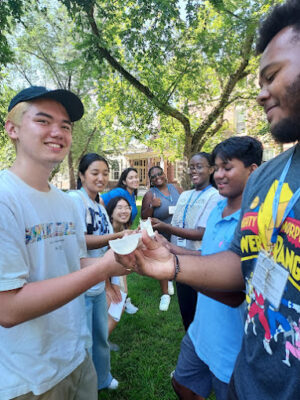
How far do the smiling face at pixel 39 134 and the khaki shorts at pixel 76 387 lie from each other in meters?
1.25

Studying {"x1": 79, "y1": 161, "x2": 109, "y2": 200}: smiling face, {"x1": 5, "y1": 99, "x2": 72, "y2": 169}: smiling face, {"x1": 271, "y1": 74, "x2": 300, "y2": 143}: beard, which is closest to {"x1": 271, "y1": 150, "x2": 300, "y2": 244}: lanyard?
{"x1": 271, "y1": 74, "x2": 300, "y2": 143}: beard

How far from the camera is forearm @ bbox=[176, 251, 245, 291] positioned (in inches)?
59.4

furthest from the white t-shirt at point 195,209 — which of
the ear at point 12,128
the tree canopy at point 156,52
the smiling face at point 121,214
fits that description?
the tree canopy at point 156,52

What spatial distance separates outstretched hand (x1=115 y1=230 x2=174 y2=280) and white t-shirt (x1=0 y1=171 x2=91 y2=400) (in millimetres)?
452

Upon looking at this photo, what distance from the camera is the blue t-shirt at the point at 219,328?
1.74m

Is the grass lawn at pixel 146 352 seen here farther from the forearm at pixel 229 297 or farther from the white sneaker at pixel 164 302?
the forearm at pixel 229 297

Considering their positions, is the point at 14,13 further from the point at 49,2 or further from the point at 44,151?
the point at 49,2

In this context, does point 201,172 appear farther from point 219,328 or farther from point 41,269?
point 41,269

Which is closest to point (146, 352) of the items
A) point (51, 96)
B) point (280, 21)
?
point (51, 96)

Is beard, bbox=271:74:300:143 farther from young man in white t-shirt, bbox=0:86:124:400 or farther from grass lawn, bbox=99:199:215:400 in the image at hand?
grass lawn, bbox=99:199:215:400

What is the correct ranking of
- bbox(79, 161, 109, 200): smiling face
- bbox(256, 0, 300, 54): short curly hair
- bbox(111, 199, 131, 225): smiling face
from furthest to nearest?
1. bbox(111, 199, 131, 225): smiling face
2. bbox(79, 161, 109, 200): smiling face
3. bbox(256, 0, 300, 54): short curly hair

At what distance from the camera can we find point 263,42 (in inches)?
50.9

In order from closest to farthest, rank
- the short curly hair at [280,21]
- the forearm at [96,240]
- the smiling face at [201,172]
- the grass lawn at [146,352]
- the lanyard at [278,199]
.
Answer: the lanyard at [278,199] < the short curly hair at [280,21] < the forearm at [96,240] < the grass lawn at [146,352] < the smiling face at [201,172]

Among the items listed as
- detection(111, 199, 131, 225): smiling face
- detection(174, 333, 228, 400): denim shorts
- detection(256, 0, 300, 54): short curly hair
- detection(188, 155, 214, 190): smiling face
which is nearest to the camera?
detection(256, 0, 300, 54): short curly hair
